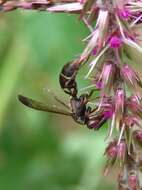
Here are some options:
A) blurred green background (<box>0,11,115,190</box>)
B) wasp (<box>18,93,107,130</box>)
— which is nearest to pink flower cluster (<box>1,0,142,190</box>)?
wasp (<box>18,93,107,130</box>)

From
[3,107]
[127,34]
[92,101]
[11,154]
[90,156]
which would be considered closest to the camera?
[127,34]

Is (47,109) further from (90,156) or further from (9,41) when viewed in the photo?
(90,156)

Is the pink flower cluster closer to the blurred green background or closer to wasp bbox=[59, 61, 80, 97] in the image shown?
wasp bbox=[59, 61, 80, 97]

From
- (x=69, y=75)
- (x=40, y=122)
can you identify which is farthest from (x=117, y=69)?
(x=40, y=122)

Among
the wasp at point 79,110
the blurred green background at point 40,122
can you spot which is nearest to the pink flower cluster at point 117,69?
the wasp at point 79,110

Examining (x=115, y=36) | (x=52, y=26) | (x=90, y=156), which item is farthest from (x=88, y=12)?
(x=90, y=156)
